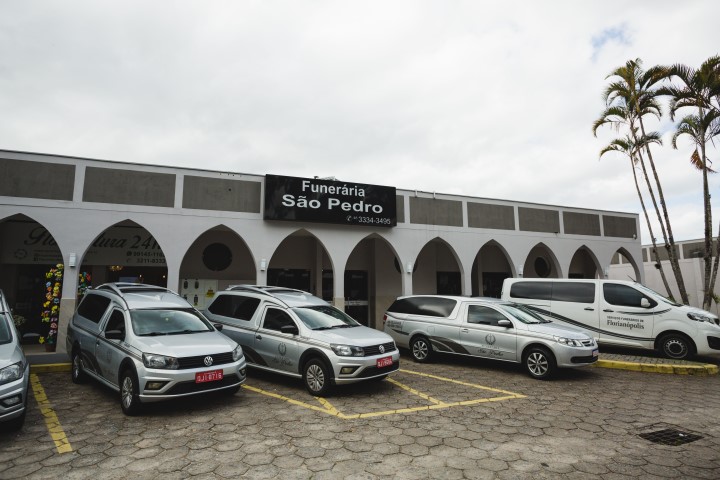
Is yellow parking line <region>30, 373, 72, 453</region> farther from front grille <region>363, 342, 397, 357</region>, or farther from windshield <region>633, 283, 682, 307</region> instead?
windshield <region>633, 283, 682, 307</region>

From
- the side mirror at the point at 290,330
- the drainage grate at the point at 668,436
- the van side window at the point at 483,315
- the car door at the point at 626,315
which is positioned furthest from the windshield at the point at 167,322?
the car door at the point at 626,315

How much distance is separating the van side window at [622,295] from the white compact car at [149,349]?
9607 millimetres

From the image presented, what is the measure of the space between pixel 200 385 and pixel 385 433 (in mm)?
2728

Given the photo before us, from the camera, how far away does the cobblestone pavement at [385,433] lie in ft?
14.0

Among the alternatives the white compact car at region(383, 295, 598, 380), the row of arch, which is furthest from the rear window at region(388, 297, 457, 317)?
the row of arch

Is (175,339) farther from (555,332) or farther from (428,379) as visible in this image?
(555,332)

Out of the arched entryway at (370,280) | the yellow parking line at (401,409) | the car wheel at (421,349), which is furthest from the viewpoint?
the arched entryway at (370,280)

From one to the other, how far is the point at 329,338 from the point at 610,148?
51.8 ft

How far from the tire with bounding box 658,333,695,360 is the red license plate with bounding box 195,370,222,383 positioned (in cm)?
1034

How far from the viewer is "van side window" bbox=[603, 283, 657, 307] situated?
420 inches

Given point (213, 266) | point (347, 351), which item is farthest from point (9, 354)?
point (213, 266)

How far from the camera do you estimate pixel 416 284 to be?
61.4 ft

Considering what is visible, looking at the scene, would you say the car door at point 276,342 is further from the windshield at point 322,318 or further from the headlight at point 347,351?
the headlight at point 347,351

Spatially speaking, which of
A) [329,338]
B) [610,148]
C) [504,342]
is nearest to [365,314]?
[504,342]
